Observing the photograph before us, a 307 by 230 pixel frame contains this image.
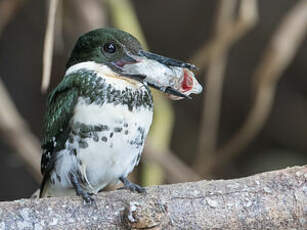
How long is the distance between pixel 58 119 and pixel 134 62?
345 mm

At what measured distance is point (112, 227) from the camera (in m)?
2.14

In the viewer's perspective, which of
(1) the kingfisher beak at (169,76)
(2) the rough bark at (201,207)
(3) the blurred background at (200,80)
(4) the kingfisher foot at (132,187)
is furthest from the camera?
(3) the blurred background at (200,80)

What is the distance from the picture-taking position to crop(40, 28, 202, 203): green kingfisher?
252cm

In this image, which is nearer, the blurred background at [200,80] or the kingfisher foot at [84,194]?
the kingfisher foot at [84,194]

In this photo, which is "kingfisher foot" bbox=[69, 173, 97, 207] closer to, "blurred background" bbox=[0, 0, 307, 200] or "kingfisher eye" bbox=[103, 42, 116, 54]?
"kingfisher eye" bbox=[103, 42, 116, 54]

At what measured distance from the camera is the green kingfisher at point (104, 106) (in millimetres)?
2516

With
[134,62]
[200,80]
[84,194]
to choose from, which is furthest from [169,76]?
[200,80]

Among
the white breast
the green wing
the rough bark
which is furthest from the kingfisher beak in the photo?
the rough bark

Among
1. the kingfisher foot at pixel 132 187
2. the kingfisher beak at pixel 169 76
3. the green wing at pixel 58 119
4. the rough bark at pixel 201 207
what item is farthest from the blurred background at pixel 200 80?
the rough bark at pixel 201 207

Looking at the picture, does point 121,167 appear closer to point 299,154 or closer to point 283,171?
point 283,171

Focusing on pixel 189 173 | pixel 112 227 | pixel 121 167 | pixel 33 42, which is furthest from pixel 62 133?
pixel 33 42

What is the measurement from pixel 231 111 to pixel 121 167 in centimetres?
260

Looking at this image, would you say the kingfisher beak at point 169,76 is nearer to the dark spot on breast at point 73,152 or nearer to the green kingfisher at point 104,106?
the green kingfisher at point 104,106

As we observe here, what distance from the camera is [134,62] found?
264 centimetres
